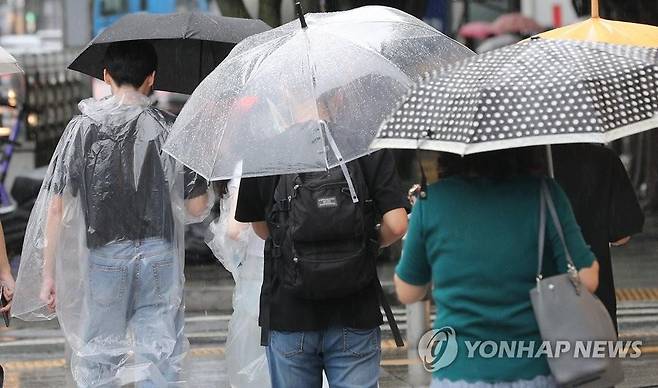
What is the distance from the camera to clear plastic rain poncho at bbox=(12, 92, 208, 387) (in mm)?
5477

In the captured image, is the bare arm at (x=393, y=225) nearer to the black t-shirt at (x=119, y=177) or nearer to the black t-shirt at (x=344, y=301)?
the black t-shirt at (x=344, y=301)

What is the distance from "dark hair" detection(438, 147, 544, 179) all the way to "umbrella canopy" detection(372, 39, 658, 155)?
0.12 m

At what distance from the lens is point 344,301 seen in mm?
4422

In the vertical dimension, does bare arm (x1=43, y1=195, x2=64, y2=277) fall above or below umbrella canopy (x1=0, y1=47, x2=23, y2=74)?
below

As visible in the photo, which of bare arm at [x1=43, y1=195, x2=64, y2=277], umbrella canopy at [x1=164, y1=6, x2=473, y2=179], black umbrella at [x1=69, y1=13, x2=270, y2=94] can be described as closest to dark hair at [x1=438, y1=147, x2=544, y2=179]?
umbrella canopy at [x1=164, y1=6, x2=473, y2=179]

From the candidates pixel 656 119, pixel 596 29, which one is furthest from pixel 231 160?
pixel 596 29

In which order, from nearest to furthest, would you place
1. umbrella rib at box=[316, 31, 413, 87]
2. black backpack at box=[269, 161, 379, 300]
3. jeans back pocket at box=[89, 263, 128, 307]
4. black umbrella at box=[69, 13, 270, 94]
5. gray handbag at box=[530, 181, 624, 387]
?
gray handbag at box=[530, 181, 624, 387], black backpack at box=[269, 161, 379, 300], umbrella rib at box=[316, 31, 413, 87], jeans back pocket at box=[89, 263, 128, 307], black umbrella at box=[69, 13, 270, 94]

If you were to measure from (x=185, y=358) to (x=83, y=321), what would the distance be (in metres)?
0.48

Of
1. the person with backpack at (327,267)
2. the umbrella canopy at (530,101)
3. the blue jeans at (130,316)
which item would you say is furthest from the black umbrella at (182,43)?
the umbrella canopy at (530,101)

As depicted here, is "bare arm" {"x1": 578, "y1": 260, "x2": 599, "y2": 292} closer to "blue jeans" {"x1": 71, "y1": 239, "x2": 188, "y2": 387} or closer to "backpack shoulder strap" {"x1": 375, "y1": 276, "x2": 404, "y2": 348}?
"backpack shoulder strap" {"x1": 375, "y1": 276, "x2": 404, "y2": 348}

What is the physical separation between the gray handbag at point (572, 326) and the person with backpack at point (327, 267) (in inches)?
39.7

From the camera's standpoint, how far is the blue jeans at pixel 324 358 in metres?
4.43

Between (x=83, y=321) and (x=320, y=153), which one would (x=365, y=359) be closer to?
(x=320, y=153)

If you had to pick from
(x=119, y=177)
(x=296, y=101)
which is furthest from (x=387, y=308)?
(x=119, y=177)
